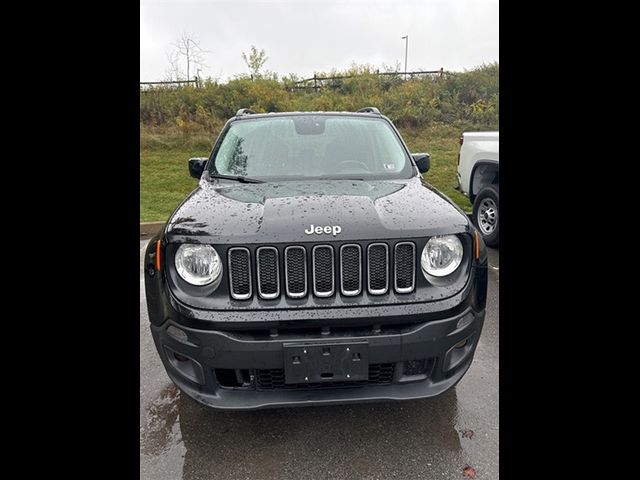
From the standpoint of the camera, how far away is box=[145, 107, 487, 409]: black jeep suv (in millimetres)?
1967

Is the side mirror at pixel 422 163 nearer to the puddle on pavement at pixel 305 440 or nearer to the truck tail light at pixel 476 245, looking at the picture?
the truck tail light at pixel 476 245

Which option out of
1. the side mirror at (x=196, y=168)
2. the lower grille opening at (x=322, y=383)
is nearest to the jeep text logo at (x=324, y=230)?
the lower grille opening at (x=322, y=383)

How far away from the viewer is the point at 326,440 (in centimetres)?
235

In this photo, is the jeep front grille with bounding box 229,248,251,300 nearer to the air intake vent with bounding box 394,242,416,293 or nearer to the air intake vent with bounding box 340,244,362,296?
the air intake vent with bounding box 340,244,362,296

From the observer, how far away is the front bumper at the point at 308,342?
6.44 ft

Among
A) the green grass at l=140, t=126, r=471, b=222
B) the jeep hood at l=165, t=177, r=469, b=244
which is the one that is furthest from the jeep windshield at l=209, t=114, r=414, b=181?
the green grass at l=140, t=126, r=471, b=222

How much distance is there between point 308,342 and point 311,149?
1.79m

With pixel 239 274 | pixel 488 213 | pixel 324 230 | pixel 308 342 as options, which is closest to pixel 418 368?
pixel 308 342

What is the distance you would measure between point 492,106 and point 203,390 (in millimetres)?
15132

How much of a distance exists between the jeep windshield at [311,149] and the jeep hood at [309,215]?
0.44 meters

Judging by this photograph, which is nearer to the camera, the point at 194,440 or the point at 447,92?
the point at 194,440
